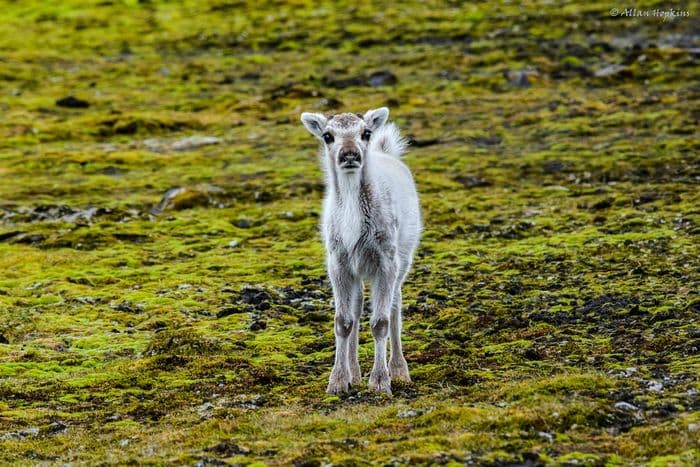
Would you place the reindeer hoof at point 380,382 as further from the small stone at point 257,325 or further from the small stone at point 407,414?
the small stone at point 257,325

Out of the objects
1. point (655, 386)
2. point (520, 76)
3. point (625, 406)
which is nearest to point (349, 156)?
point (625, 406)

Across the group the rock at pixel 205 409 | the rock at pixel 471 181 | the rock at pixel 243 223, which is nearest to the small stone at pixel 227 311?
the rock at pixel 205 409

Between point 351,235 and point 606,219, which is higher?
point 351,235

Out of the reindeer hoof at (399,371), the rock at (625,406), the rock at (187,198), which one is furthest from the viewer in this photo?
the rock at (187,198)

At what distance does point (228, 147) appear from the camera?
50.1 metres

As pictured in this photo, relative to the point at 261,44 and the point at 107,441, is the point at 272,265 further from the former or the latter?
the point at 261,44

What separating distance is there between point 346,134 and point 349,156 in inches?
30.8

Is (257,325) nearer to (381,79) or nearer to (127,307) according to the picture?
(127,307)

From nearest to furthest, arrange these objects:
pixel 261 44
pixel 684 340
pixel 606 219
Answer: pixel 684 340 < pixel 606 219 < pixel 261 44

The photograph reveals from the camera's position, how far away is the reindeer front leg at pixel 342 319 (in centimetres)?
1684

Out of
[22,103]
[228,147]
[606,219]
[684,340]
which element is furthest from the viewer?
[22,103]

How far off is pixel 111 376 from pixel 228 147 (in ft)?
104

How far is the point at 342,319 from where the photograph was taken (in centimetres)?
1727

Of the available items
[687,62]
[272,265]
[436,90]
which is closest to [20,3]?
[436,90]
